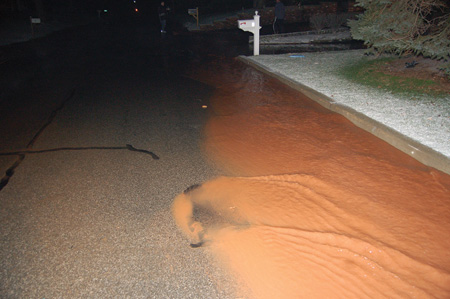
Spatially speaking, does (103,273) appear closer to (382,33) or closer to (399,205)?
(399,205)

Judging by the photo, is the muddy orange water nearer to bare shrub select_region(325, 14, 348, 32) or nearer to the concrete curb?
the concrete curb

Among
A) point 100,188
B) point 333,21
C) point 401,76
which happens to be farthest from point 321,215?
point 333,21

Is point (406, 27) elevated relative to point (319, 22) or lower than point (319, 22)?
lower

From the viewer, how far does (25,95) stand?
8859 millimetres

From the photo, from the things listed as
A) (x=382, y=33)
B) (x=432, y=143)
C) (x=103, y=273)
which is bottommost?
(x=103, y=273)

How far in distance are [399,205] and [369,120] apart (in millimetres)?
2660

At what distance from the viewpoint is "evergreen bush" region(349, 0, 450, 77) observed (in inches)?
315

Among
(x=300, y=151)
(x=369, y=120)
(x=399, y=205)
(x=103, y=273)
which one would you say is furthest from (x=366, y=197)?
(x=103, y=273)

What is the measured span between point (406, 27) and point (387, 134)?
537 cm

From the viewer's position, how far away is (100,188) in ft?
14.5

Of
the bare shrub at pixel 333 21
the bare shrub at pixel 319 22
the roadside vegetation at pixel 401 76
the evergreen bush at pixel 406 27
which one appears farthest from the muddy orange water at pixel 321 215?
the bare shrub at pixel 333 21

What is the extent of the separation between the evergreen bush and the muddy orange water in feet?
13.9

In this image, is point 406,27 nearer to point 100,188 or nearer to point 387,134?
point 387,134

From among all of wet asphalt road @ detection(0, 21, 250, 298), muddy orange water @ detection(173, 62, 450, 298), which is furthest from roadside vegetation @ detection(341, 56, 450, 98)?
wet asphalt road @ detection(0, 21, 250, 298)
